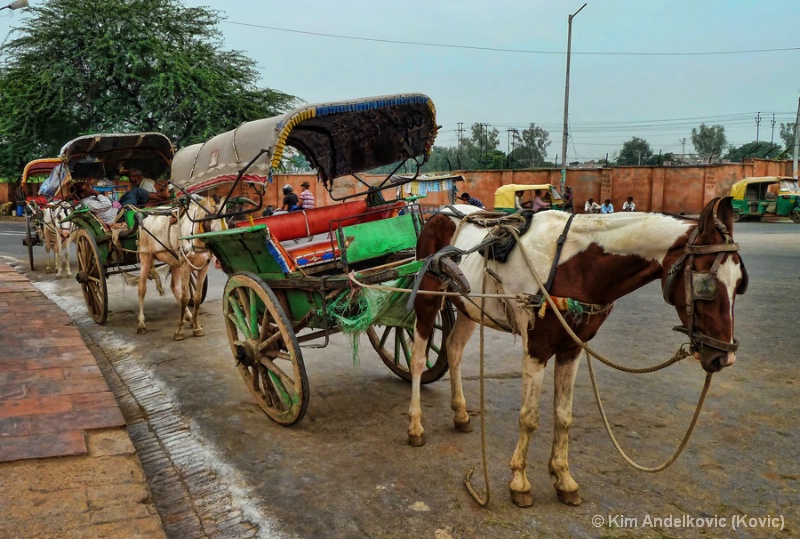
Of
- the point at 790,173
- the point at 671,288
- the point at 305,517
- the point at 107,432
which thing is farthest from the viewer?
the point at 790,173

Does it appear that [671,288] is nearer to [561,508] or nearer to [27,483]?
Result: [561,508]

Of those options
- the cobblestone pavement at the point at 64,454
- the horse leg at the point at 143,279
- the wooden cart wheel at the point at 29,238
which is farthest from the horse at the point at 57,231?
the cobblestone pavement at the point at 64,454

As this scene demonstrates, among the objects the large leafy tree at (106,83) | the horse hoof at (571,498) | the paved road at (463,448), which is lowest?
the paved road at (463,448)

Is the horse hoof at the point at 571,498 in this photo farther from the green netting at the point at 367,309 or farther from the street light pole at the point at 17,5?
the street light pole at the point at 17,5

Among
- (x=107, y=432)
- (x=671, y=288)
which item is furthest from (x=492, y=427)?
(x=107, y=432)

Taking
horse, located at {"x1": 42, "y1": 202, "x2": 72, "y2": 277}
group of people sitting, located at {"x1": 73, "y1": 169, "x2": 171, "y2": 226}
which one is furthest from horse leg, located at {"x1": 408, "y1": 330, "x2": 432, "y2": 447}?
horse, located at {"x1": 42, "y1": 202, "x2": 72, "y2": 277}

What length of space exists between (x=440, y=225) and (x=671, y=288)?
203 cm

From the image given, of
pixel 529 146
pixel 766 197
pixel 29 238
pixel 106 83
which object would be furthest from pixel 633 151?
pixel 29 238

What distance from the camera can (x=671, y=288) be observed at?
2834 mm

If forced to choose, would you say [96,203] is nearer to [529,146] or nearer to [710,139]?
[529,146]

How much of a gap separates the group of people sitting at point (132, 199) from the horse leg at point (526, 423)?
7002 mm

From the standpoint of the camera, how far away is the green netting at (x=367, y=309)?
14.3ft

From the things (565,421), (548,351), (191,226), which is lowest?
(565,421)

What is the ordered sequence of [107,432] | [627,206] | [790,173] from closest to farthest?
[107,432] < [627,206] < [790,173]
